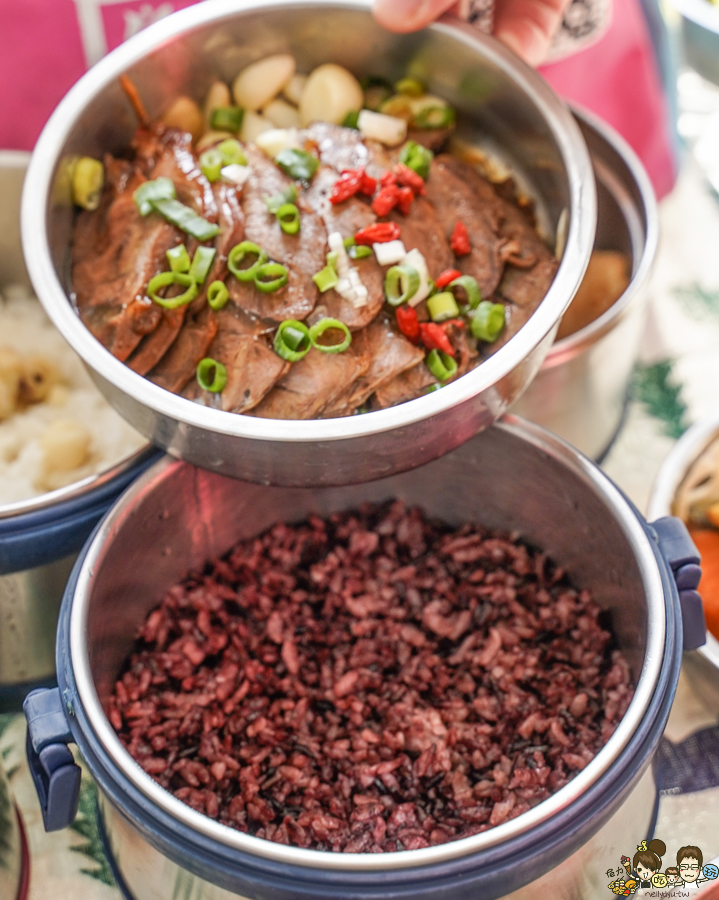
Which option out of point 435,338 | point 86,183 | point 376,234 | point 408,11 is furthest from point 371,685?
point 408,11

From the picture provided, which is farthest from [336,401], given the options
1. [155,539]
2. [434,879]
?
[434,879]

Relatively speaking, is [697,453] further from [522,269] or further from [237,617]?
[237,617]

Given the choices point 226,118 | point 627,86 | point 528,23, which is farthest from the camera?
point 627,86

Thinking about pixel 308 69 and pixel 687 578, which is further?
pixel 308 69

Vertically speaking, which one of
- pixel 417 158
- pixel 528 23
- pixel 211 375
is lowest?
pixel 211 375

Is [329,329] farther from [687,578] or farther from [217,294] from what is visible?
[687,578]

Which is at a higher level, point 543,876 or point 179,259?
point 179,259

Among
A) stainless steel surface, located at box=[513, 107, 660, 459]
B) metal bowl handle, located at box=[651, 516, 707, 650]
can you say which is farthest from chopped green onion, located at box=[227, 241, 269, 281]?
metal bowl handle, located at box=[651, 516, 707, 650]

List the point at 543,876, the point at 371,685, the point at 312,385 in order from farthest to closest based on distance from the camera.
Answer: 1. the point at 371,685
2. the point at 312,385
3. the point at 543,876
